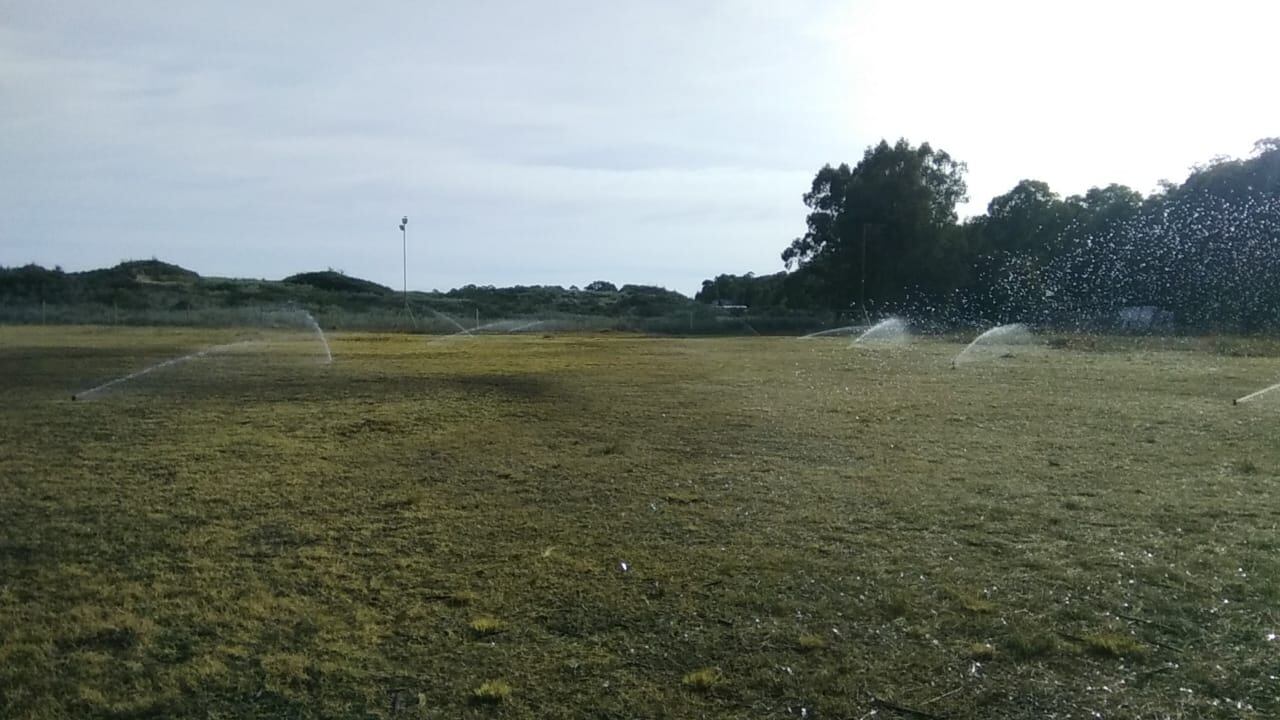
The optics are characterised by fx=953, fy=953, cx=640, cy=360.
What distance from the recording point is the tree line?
3569 cm

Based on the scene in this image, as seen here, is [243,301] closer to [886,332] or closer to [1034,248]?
[886,332]

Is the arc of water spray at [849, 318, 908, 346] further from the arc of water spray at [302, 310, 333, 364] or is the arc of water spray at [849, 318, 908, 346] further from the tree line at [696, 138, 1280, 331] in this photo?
the arc of water spray at [302, 310, 333, 364]

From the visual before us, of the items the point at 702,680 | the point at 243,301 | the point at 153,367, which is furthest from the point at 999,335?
the point at 243,301

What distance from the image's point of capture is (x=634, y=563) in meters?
5.56

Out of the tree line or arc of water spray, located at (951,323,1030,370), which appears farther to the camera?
the tree line

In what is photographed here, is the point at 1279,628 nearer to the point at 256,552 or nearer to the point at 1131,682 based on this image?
the point at 1131,682

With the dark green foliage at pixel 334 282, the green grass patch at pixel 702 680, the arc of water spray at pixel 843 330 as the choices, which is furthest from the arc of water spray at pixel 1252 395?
the dark green foliage at pixel 334 282

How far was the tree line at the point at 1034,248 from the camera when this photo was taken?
35.7 meters

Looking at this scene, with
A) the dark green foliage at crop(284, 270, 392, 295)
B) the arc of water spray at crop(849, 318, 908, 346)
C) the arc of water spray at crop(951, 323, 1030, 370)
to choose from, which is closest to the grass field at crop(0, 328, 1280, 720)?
the arc of water spray at crop(951, 323, 1030, 370)

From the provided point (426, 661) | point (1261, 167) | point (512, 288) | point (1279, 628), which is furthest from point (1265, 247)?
point (512, 288)

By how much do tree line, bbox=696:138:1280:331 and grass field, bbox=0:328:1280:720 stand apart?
27.2 m

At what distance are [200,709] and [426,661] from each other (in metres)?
0.90

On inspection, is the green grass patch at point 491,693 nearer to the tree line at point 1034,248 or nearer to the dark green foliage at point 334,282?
the tree line at point 1034,248

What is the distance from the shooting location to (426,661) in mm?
4137
